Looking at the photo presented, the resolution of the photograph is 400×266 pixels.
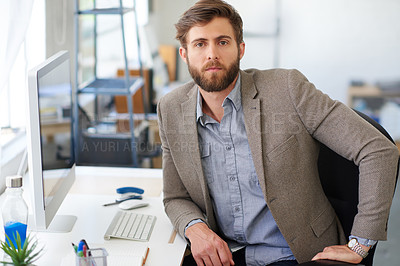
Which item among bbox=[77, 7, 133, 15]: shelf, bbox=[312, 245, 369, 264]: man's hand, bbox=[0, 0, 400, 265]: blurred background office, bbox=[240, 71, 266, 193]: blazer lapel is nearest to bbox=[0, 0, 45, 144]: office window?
bbox=[0, 0, 400, 265]: blurred background office

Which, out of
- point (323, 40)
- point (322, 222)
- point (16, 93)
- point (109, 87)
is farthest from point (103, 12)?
point (322, 222)

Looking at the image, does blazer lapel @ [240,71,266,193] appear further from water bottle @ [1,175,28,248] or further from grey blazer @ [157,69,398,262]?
water bottle @ [1,175,28,248]

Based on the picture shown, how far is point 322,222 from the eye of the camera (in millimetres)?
1476

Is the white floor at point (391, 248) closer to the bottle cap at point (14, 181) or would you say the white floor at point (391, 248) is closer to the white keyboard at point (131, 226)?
the white keyboard at point (131, 226)

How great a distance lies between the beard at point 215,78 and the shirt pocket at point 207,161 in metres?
0.18

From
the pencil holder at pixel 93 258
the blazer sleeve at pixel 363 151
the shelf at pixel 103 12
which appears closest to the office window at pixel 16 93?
the shelf at pixel 103 12

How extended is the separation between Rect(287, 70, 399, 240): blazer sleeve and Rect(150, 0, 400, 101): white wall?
5.43 feet

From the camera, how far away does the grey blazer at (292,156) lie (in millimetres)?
1338

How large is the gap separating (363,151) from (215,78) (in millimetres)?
470

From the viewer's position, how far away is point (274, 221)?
1496mm

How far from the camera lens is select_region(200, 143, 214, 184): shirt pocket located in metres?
1.53

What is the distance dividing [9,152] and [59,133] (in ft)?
2.05

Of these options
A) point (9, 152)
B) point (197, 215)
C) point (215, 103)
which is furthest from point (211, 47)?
point (9, 152)

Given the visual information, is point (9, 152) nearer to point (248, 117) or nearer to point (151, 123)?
point (248, 117)
